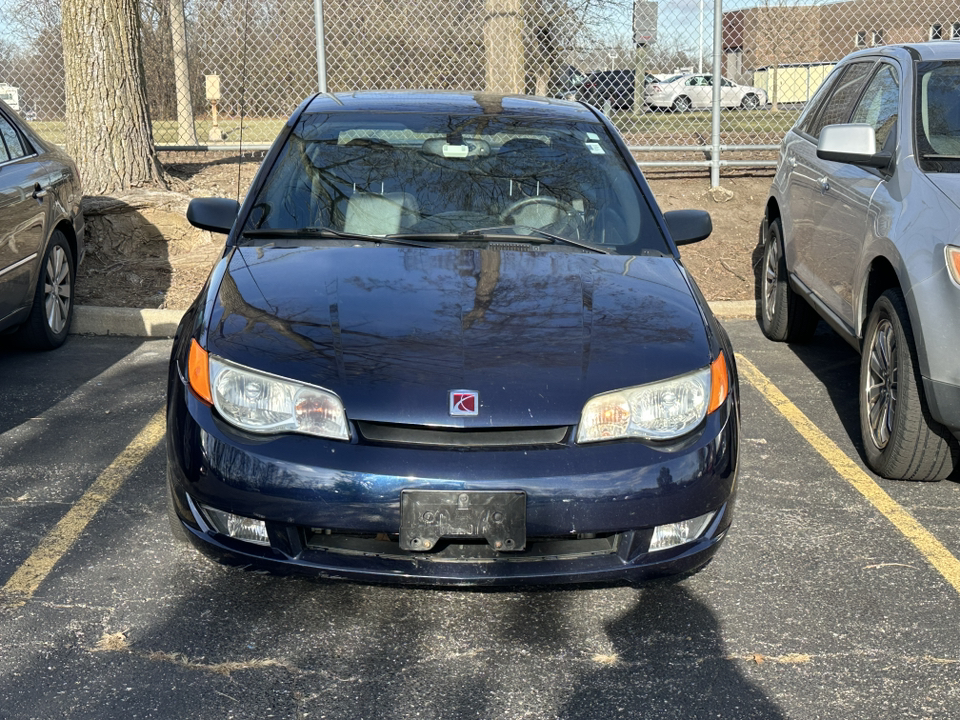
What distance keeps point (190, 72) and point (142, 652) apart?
28.9 feet

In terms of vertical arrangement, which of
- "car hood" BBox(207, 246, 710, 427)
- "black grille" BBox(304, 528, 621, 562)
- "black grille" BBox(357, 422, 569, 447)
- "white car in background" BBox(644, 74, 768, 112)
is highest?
"white car in background" BBox(644, 74, 768, 112)

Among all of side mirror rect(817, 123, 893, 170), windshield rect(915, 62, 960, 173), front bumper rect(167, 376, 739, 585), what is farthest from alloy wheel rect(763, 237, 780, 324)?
front bumper rect(167, 376, 739, 585)

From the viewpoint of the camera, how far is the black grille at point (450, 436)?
295 centimetres

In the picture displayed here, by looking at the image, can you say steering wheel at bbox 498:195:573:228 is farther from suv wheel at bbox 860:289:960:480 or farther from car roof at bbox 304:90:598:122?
suv wheel at bbox 860:289:960:480

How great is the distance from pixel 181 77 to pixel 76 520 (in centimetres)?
727

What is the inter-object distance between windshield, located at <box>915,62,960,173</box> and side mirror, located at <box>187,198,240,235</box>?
2.87 metres

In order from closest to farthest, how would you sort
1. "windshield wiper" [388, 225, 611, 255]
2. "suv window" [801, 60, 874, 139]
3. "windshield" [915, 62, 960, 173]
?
"windshield wiper" [388, 225, 611, 255] → "windshield" [915, 62, 960, 173] → "suv window" [801, 60, 874, 139]

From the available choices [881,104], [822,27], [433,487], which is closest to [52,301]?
[433,487]

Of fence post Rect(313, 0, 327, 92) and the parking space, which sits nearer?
the parking space

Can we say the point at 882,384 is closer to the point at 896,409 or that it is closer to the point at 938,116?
the point at 896,409

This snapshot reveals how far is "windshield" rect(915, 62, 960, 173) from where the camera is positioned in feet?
15.3

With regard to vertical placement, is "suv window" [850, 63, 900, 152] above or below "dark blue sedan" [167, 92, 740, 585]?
above

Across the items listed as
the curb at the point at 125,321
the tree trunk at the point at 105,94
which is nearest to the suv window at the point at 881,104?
the curb at the point at 125,321

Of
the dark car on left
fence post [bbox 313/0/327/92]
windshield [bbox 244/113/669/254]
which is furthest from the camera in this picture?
fence post [bbox 313/0/327/92]
